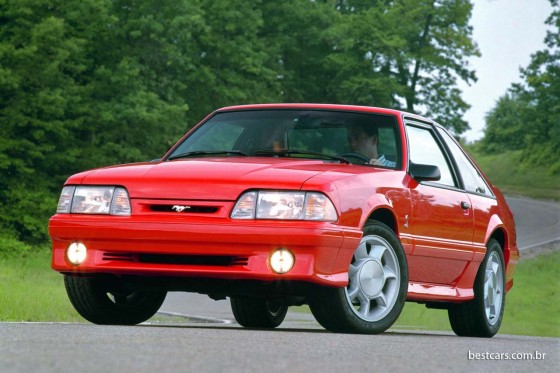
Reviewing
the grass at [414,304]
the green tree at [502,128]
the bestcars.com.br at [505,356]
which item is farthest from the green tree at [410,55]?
the bestcars.com.br at [505,356]

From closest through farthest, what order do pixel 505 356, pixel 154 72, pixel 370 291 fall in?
pixel 505 356
pixel 370 291
pixel 154 72

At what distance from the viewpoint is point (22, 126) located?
1752 inches

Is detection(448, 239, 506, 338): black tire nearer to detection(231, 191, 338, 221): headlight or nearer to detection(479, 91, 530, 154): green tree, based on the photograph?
detection(231, 191, 338, 221): headlight

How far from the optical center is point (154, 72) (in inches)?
1969

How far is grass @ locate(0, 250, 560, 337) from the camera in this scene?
55.9ft

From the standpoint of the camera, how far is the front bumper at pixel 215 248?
817cm

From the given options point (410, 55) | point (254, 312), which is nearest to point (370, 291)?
point (254, 312)

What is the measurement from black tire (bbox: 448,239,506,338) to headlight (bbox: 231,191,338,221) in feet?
9.39

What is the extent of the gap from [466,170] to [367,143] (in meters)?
1.69

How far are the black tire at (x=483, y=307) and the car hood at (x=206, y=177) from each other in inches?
91.8

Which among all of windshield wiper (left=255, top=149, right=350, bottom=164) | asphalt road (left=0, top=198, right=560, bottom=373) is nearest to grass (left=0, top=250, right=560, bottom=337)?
windshield wiper (left=255, top=149, right=350, bottom=164)

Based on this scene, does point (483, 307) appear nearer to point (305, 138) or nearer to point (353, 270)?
point (305, 138)

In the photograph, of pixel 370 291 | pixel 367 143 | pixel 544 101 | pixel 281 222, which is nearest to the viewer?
pixel 281 222

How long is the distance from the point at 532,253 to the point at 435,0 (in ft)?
91.6
